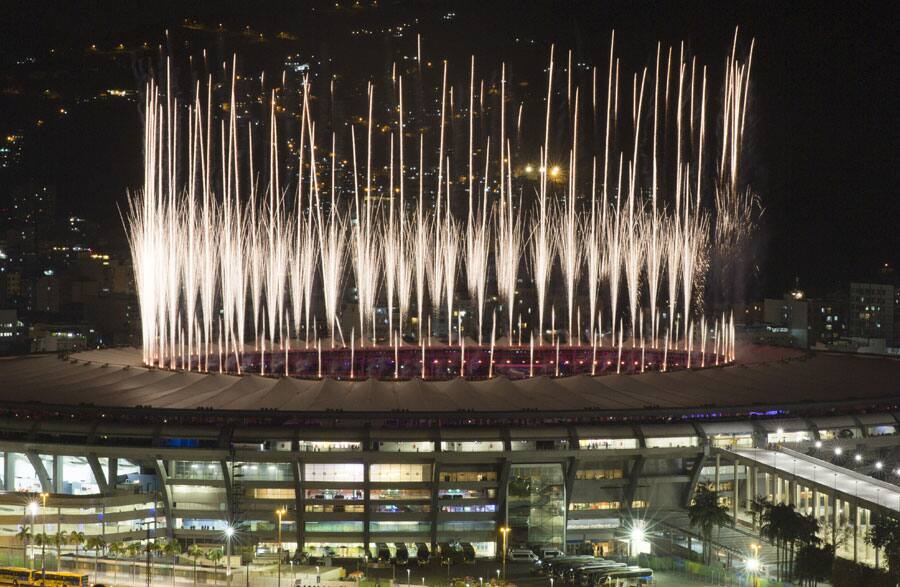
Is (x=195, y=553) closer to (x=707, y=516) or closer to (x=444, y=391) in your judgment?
(x=444, y=391)

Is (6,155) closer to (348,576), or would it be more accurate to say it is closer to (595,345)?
(595,345)

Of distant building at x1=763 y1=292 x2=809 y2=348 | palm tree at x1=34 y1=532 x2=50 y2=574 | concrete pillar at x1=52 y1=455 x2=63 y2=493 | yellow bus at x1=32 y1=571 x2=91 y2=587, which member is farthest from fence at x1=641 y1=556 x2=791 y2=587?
distant building at x1=763 y1=292 x2=809 y2=348

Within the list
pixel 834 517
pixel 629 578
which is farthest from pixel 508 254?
pixel 629 578

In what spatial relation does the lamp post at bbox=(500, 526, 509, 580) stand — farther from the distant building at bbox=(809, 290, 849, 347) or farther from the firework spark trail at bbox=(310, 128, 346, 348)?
the distant building at bbox=(809, 290, 849, 347)

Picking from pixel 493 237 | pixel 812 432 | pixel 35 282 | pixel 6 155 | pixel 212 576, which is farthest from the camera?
pixel 6 155

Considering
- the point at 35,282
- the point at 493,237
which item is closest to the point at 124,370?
the point at 493,237

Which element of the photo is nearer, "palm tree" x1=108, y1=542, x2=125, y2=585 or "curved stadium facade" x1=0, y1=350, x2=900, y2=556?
"palm tree" x1=108, y1=542, x2=125, y2=585
